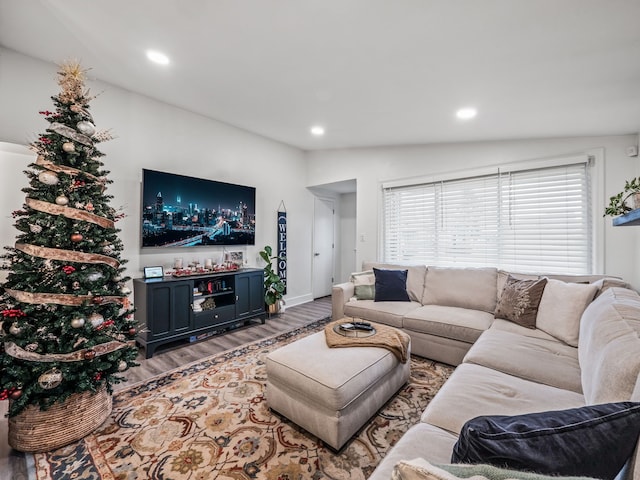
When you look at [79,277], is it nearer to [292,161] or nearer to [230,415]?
[230,415]

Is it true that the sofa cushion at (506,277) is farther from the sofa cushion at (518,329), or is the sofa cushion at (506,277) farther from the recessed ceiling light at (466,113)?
the recessed ceiling light at (466,113)

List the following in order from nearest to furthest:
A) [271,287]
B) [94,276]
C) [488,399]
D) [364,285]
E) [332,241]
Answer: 1. [488,399]
2. [94,276]
3. [364,285]
4. [271,287]
5. [332,241]

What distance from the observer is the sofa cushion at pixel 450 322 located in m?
2.44

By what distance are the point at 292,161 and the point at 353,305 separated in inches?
114

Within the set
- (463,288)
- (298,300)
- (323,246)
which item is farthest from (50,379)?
(323,246)

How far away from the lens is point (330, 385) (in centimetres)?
153

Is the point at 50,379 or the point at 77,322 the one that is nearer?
the point at 50,379

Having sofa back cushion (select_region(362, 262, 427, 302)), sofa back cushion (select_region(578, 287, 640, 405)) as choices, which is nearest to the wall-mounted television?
sofa back cushion (select_region(362, 262, 427, 302))

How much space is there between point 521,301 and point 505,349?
2.73ft

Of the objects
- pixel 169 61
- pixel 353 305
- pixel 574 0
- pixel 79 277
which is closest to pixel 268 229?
pixel 353 305

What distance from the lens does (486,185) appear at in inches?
135

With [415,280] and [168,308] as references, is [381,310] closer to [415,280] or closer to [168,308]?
[415,280]

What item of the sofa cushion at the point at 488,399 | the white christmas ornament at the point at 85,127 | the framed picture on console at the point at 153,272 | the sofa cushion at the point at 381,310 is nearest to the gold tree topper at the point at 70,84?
the white christmas ornament at the point at 85,127

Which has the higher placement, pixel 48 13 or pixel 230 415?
pixel 48 13
